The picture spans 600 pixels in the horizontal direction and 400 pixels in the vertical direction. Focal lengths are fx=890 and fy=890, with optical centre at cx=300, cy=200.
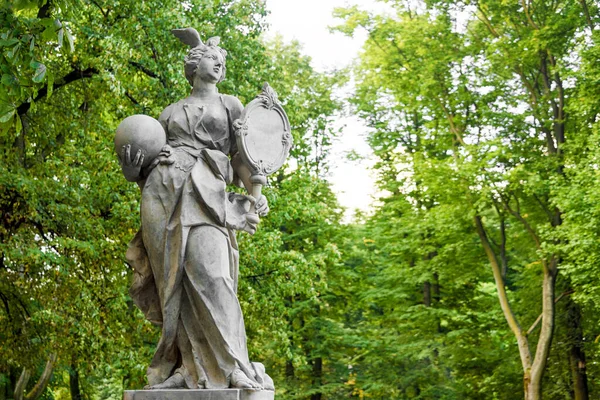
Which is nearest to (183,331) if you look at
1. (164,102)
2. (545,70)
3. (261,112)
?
(261,112)

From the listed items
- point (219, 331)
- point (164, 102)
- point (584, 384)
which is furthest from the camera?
point (584, 384)

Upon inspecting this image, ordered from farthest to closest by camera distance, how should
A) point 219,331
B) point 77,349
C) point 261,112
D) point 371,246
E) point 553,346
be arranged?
point 371,246
point 553,346
point 77,349
point 261,112
point 219,331

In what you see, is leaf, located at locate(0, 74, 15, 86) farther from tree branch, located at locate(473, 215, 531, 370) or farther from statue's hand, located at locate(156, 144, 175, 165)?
tree branch, located at locate(473, 215, 531, 370)

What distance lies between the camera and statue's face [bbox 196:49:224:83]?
571 centimetres

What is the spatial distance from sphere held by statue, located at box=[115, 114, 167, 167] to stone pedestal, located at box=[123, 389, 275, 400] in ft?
4.61

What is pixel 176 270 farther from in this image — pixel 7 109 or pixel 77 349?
pixel 77 349

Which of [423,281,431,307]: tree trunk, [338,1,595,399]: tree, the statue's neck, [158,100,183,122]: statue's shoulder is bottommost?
[158,100,183,122]: statue's shoulder

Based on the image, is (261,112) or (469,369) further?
(469,369)

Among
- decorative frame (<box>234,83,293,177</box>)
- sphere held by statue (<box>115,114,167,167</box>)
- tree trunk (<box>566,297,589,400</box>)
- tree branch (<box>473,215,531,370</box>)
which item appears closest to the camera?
sphere held by statue (<box>115,114,167,167</box>)

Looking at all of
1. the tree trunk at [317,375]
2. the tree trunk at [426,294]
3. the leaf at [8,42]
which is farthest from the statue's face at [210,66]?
the tree trunk at [426,294]

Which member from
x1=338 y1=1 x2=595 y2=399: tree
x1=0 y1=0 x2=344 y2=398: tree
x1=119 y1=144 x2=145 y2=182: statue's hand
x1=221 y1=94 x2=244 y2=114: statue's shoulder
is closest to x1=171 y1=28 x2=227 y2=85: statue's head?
x1=221 y1=94 x2=244 y2=114: statue's shoulder

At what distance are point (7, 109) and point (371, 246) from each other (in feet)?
76.5

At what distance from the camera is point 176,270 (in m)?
5.18

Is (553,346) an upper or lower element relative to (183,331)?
upper
